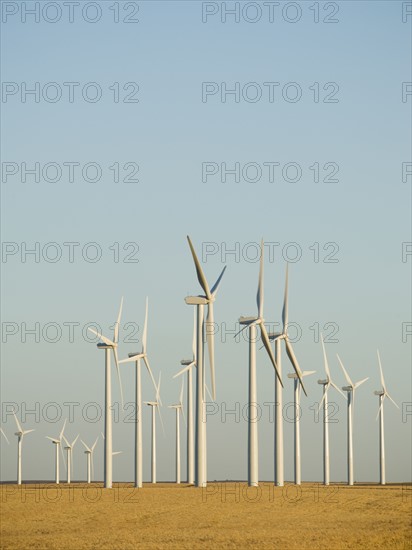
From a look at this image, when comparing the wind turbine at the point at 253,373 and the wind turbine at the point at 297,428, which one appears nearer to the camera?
the wind turbine at the point at 253,373

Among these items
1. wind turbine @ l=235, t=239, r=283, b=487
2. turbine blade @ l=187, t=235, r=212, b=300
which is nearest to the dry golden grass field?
wind turbine @ l=235, t=239, r=283, b=487

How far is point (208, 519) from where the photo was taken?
298 ft

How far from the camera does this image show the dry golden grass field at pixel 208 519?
81.2m

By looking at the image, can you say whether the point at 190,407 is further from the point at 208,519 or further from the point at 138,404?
the point at 208,519

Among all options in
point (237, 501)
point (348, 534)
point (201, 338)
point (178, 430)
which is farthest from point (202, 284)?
point (178, 430)

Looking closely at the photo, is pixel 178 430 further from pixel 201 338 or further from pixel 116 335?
pixel 201 338

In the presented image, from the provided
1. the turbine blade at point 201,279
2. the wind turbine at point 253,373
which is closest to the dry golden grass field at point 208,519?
the wind turbine at point 253,373

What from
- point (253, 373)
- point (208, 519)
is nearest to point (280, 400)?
point (253, 373)

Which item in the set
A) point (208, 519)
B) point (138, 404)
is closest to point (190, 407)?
point (138, 404)

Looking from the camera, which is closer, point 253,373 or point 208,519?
point 208,519

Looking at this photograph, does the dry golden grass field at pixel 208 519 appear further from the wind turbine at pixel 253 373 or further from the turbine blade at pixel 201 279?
the turbine blade at pixel 201 279

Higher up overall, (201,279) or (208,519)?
(201,279)

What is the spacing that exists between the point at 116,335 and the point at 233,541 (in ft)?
145

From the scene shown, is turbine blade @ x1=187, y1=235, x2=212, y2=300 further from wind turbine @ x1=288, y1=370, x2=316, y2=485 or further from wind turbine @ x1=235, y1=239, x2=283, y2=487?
wind turbine @ x1=288, y1=370, x2=316, y2=485
